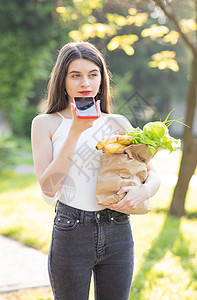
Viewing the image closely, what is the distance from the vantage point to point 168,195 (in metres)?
8.26

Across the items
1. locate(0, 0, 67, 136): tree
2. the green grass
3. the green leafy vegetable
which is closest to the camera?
the green leafy vegetable

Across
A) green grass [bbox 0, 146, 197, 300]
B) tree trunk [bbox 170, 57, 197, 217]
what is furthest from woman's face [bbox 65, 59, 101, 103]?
tree trunk [bbox 170, 57, 197, 217]

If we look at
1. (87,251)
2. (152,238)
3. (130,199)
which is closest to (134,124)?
(130,199)

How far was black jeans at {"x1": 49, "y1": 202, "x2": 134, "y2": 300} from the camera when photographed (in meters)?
1.77

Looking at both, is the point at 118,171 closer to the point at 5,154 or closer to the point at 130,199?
the point at 130,199

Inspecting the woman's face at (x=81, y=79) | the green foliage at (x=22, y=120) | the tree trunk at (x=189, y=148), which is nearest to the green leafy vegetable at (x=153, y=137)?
the woman's face at (x=81, y=79)

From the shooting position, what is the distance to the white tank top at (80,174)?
1.81 meters

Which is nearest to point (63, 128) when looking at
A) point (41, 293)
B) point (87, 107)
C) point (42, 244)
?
point (87, 107)

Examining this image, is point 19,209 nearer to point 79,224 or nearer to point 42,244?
point 42,244

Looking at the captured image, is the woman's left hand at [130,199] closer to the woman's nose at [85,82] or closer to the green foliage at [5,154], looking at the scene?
the woman's nose at [85,82]

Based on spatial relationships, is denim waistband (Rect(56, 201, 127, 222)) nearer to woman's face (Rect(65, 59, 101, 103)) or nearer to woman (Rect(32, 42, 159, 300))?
woman (Rect(32, 42, 159, 300))

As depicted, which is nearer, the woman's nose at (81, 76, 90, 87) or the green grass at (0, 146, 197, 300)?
the woman's nose at (81, 76, 90, 87)

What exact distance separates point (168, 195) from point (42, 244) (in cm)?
414

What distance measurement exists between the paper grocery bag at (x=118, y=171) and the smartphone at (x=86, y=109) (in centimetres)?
23
